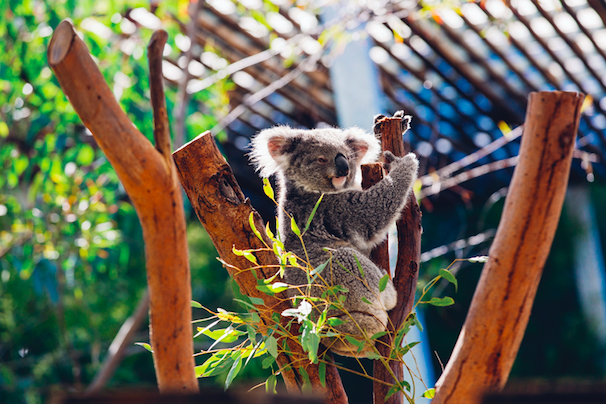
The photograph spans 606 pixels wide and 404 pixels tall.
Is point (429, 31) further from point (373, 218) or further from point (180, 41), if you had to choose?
point (373, 218)

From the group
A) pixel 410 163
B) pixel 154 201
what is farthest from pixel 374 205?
pixel 154 201

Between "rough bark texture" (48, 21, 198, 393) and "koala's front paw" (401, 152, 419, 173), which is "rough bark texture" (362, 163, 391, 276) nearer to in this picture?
"koala's front paw" (401, 152, 419, 173)

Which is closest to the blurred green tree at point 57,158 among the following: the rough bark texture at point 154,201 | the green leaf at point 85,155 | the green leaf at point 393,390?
the green leaf at point 85,155

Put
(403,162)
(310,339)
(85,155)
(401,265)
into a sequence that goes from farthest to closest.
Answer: (85,155) → (403,162) → (401,265) → (310,339)

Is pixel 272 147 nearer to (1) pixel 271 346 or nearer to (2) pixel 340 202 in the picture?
(2) pixel 340 202

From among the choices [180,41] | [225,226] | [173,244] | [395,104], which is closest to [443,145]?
[395,104]

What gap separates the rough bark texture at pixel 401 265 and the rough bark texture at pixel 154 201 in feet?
2.63

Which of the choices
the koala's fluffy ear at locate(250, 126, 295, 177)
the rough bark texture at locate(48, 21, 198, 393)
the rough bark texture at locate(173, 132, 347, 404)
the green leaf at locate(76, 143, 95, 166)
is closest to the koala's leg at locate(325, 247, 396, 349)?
the rough bark texture at locate(173, 132, 347, 404)

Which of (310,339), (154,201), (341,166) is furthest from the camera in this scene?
(341,166)

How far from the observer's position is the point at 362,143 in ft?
7.13

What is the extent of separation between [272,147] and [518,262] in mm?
1270

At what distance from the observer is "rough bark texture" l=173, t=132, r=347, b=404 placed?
1.45m

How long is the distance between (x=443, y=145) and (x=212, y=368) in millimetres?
5000

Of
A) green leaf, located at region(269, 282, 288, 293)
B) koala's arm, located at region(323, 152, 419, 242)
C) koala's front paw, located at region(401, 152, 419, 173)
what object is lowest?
green leaf, located at region(269, 282, 288, 293)
